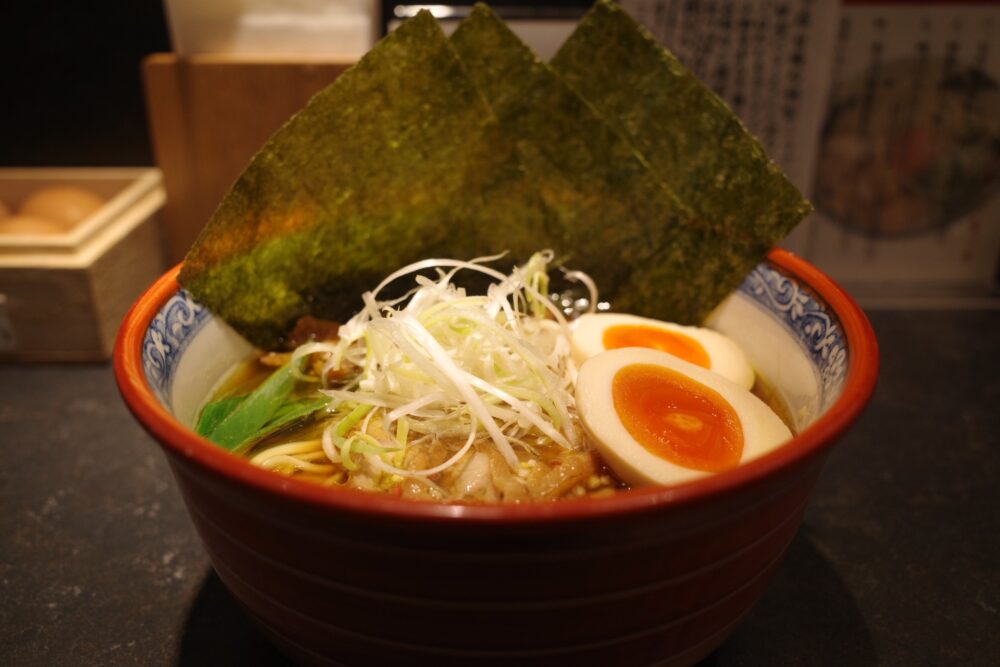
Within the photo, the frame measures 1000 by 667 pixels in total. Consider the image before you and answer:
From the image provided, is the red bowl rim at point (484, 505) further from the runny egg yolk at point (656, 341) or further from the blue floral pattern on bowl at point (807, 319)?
the runny egg yolk at point (656, 341)

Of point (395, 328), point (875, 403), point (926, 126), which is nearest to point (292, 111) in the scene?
point (395, 328)

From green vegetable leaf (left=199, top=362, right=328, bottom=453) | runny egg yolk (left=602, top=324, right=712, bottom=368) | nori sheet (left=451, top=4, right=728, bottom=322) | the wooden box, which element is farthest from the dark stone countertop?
nori sheet (left=451, top=4, right=728, bottom=322)

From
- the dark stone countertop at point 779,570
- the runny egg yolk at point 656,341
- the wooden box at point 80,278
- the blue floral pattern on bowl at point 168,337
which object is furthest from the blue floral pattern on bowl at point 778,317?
the wooden box at point 80,278

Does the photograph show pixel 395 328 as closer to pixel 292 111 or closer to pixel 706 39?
pixel 292 111

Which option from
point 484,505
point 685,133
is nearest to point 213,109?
point 685,133

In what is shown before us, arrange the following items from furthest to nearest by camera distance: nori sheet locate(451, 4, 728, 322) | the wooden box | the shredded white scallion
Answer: the wooden box → nori sheet locate(451, 4, 728, 322) → the shredded white scallion

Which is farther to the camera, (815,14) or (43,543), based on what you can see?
(815,14)

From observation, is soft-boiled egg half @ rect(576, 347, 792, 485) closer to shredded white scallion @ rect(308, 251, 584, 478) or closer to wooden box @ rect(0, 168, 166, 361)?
shredded white scallion @ rect(308, 251, 584, 478)

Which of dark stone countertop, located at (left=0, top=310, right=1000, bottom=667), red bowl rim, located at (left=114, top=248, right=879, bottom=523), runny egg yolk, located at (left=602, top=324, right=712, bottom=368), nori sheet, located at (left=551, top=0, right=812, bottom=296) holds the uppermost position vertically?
nori sheet, located at (left=551, top=0, right=812, bottom=296)
